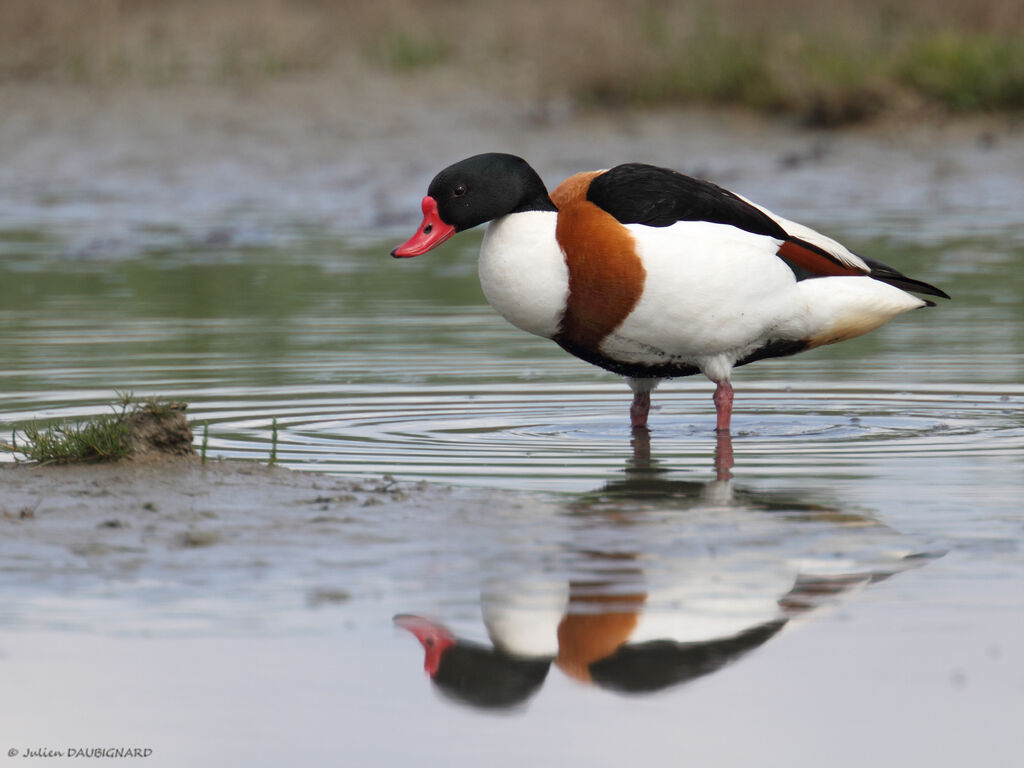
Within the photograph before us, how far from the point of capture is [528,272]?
667cm

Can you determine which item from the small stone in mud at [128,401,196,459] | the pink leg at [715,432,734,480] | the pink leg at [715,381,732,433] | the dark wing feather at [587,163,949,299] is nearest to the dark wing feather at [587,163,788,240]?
the dark wing feather at [587,163,949,299]

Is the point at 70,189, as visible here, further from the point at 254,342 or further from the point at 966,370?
the point at 966,370

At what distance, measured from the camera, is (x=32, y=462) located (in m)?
6.21

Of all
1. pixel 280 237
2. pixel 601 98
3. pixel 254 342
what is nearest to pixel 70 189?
pixel 280 237

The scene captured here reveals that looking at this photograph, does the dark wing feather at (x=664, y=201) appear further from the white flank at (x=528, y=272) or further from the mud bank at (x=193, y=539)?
the mud bank at (x=193, y=539)

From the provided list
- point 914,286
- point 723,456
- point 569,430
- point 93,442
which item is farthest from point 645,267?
point 93,442

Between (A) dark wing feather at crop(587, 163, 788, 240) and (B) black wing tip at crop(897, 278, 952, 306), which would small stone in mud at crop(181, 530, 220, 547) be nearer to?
(A) dark wing feather at crop(587, 163, 788, 240)

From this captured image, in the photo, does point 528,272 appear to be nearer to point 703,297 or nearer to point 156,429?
point 703,297

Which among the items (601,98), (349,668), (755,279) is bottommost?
(349,668)

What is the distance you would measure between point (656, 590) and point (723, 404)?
2825 mm

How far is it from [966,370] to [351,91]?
12912 millimetres

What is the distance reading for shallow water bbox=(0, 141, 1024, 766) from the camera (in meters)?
3.89

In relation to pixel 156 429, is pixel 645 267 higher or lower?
higher

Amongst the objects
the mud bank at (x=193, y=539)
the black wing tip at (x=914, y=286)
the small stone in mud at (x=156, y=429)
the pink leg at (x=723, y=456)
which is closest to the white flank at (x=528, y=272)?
the pink leg at (x=723, y=456)
